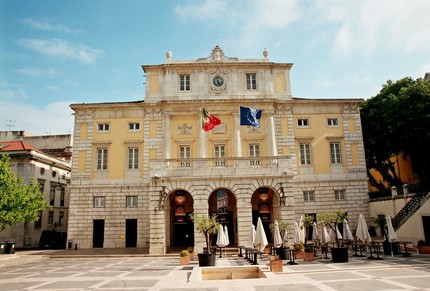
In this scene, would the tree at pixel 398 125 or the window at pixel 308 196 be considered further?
the window at pixel 308 196

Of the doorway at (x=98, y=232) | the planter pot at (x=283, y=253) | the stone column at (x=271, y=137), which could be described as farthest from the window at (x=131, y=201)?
the planter pot at (x=283, y=253)

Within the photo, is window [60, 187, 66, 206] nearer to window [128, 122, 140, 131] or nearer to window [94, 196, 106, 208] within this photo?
window [94, 196, 106, 208]

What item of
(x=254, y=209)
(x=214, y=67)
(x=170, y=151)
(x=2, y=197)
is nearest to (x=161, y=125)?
(x=170, y=151)

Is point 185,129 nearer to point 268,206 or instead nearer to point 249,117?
point 249,117

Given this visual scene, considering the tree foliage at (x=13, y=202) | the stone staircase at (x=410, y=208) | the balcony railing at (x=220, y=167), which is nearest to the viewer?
the stone staircase at (x=410, y=208)

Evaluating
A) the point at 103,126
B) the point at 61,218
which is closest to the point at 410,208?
the point at 103,126

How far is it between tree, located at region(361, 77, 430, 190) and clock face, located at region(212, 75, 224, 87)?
15.6 m

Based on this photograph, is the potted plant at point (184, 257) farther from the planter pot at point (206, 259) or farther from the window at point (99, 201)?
the window at point (99, 201)

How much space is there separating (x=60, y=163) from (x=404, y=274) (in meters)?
36.0

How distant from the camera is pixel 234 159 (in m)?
25.5

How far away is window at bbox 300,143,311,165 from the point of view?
3078 centimetres

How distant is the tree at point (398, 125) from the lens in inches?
1152

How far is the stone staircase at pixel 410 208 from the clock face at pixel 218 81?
18804 millimetres

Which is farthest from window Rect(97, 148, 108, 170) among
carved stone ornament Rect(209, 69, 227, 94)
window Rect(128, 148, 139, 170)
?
carved stone ornament Rect(209, 69, 227, 94)
